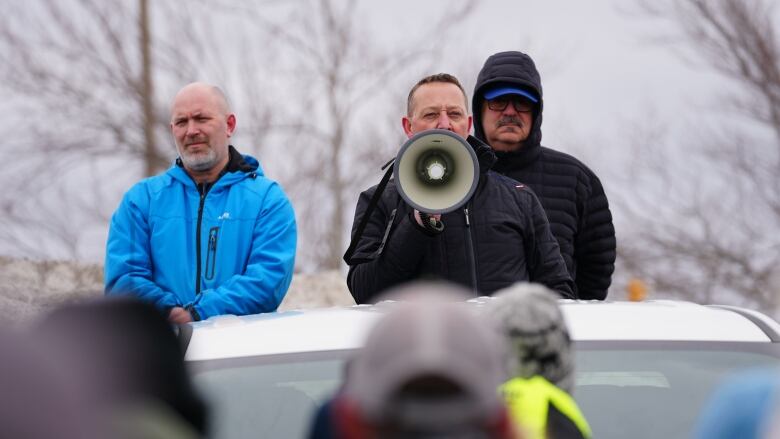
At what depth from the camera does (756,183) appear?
22.6 m

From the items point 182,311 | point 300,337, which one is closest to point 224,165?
point 182,311

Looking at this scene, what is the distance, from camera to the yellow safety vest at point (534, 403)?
8.76 ft

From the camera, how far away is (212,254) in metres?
5.70

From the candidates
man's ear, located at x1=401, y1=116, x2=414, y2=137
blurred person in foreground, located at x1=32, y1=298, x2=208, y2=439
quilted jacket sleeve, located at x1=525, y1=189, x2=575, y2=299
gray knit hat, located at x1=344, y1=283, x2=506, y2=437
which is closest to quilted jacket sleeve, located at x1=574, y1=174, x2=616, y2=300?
quilted jacket sleeve, located at x1=525, y1=189, x2=575, y2=299

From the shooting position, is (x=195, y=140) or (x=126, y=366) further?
(x=195, y=140)

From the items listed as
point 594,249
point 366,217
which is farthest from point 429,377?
point 594,249

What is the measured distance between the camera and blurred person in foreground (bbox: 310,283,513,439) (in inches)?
76.2

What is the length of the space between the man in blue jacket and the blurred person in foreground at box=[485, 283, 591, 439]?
2.71 metres

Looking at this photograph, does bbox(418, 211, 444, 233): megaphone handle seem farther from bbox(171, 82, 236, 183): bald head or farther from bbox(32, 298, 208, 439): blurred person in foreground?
bbox(32, 298, 208, 439): blurred person in foreground

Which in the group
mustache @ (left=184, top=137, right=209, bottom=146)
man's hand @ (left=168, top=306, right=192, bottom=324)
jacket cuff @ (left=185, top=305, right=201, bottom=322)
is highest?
mustache @ (left=184, top=137, right=209, bottom=146)

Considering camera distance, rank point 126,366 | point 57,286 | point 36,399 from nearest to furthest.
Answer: point 36,399 → point 126,366 → point 57,286

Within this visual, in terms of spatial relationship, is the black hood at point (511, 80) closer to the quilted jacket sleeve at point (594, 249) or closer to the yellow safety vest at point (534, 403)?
the quilted jacket sleeve at point (594, 249)

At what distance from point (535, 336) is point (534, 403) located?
0.15 meters

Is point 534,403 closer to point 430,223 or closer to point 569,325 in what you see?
point 569,325
